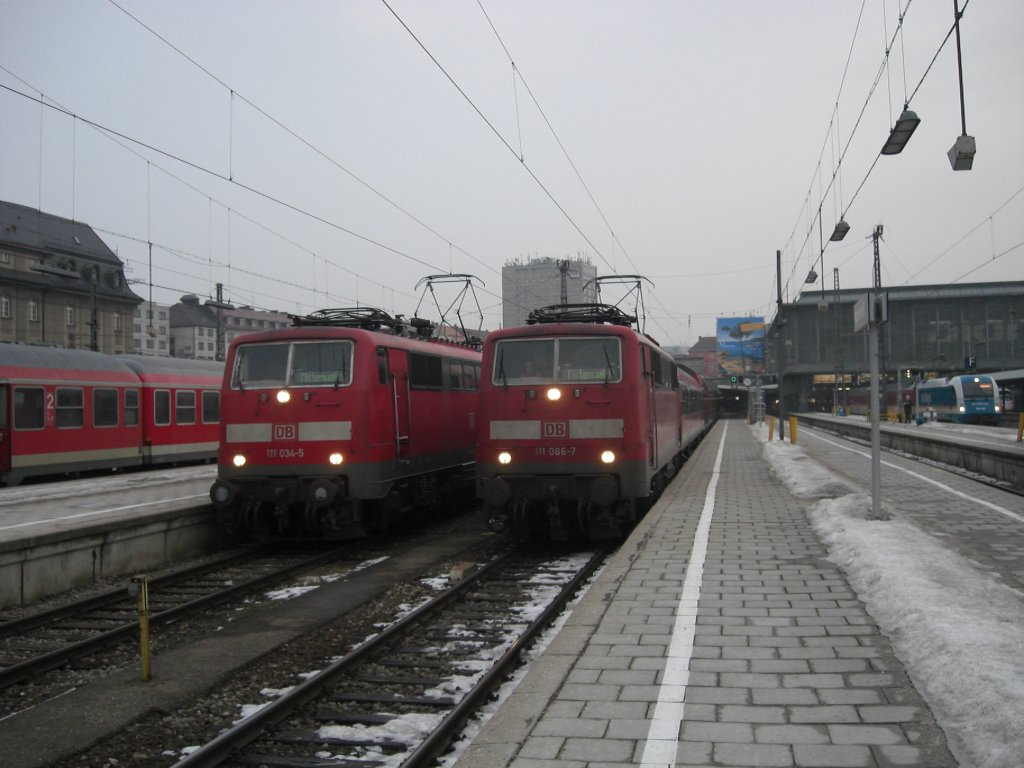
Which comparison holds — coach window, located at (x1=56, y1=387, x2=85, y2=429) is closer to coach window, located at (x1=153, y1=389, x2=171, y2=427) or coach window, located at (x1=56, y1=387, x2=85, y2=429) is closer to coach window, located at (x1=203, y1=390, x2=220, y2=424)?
coach window, located at (x1=153, y1=389, x2=171, y2=427)

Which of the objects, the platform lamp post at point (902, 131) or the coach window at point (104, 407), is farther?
the coach window at point (104, 407)

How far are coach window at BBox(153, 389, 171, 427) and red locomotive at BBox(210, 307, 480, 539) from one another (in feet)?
35.6

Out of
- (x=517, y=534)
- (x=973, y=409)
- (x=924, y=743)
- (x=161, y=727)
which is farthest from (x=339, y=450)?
(x=973, y=409)

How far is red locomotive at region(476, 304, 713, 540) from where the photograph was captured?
10609mm

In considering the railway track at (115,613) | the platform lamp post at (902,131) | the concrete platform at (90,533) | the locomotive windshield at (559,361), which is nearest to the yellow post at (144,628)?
the railway track at (115,613)

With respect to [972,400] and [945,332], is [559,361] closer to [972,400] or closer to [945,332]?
[972,400]

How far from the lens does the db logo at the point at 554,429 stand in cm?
1075

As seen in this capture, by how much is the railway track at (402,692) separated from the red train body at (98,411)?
41.1ft

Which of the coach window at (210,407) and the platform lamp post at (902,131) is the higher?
the platform lamp post at (902,131)

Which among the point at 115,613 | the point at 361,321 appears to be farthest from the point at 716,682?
the point at 361,321

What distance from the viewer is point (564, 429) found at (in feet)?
35.3

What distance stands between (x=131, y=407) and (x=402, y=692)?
659 inches

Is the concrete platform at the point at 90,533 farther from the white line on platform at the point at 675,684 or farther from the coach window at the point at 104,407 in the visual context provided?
the white line on platform at the point at 675,684

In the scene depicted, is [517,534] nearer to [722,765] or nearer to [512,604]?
[512,604]
